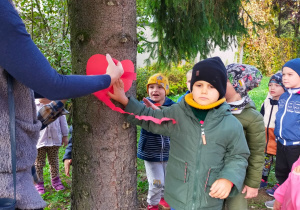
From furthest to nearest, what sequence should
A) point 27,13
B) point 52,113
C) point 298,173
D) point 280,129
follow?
point 27,13, point 280,129, point 298,173, point 52,113

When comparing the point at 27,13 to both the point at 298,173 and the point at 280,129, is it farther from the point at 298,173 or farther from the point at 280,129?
the point at 298,173

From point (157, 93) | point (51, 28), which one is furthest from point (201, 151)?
point (51, 28)

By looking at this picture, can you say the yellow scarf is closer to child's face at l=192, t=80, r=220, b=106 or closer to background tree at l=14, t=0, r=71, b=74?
child's face at l=192, t=80, r=220, b=106

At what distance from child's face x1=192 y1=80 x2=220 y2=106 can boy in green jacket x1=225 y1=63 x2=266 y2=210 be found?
57 cm

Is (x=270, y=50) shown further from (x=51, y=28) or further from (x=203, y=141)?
(x=203, y=141)

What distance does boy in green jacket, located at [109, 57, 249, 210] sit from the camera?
1.93 metres

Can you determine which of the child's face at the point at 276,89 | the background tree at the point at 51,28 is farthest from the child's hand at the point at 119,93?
the background tree at the point at 51,28

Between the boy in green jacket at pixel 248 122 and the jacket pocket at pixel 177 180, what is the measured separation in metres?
0.52

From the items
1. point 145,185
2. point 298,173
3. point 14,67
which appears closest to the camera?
point 14,67

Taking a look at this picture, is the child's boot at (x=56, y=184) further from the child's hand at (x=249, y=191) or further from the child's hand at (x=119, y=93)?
the child's hand at (x=119, y=93)

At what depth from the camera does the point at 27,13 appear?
710cm

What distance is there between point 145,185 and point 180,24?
2.18m

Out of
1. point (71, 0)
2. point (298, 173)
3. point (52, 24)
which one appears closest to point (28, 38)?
point (71, 0)

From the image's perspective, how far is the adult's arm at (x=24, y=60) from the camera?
1053 mm
